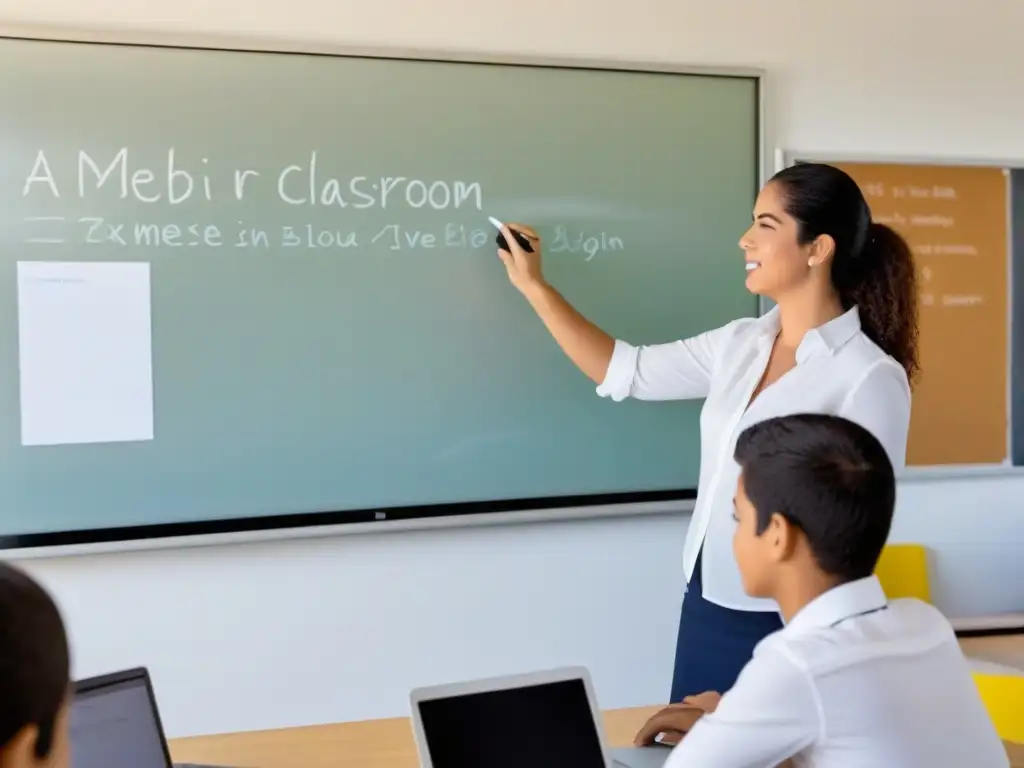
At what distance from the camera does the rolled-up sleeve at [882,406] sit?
6.34 ft

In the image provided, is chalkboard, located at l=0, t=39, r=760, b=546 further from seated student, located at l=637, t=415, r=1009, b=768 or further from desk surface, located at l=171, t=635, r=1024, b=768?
seated student, located at l=637, t=415, r=1009, b=768

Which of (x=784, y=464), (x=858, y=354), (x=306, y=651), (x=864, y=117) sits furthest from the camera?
(x=864, y=117)

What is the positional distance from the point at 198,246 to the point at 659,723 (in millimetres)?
1479

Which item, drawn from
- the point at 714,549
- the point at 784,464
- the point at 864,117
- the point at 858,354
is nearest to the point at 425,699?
the point at 784,464

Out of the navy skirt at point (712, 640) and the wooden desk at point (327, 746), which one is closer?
the wooden desk at point (327, 746)

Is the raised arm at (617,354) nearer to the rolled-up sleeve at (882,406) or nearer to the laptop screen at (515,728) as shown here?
the rolled-up sleeve at (882,406)

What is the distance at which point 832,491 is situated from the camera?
125 cm

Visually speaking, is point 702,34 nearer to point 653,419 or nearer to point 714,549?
point 653,419

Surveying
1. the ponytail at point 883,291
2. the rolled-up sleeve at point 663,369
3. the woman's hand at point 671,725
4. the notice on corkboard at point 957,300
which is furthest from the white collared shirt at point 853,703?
the notice on corkboard at point 957,300

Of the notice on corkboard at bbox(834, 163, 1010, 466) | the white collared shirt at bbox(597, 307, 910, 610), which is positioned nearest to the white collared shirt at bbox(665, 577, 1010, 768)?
the white collared shirt at bbox(597, 307, 910, 610)

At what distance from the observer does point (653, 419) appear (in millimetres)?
2729

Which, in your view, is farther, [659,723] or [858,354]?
[858,354]

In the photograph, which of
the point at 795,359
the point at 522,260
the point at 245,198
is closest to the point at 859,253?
the point at 795,359

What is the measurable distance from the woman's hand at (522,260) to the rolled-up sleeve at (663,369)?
268 millimetres
